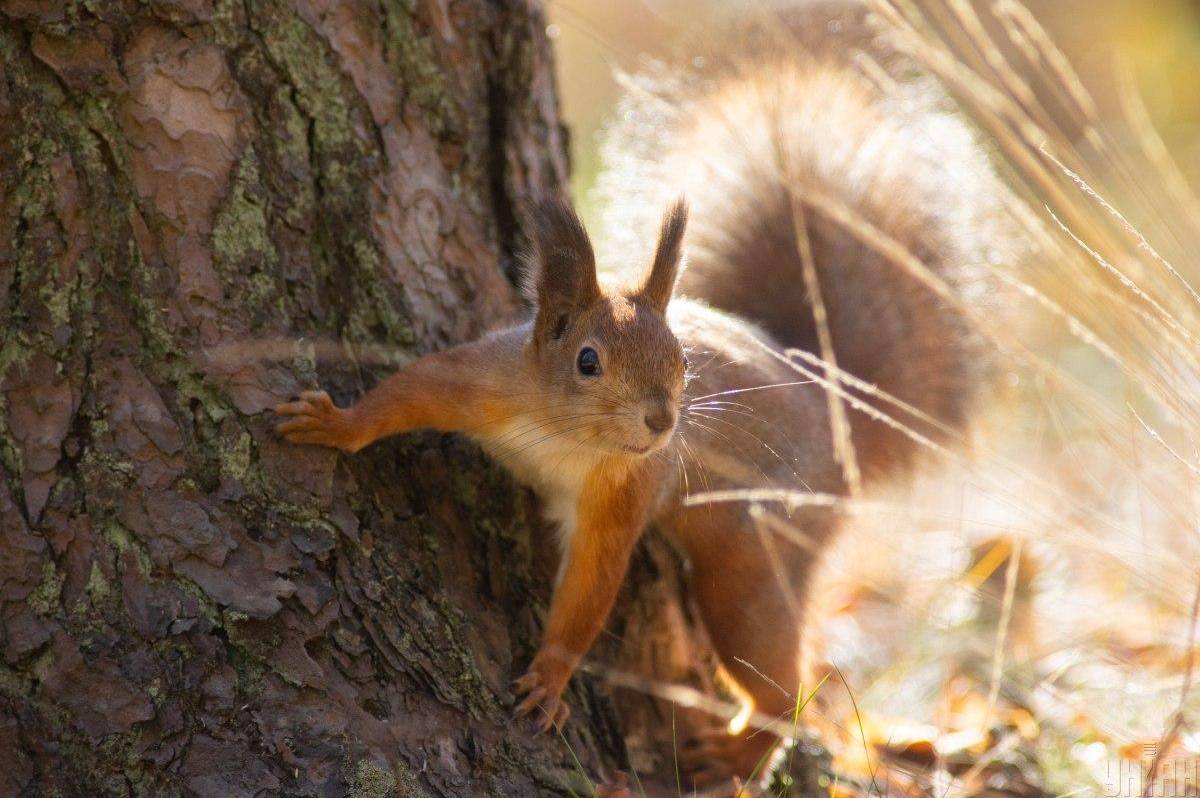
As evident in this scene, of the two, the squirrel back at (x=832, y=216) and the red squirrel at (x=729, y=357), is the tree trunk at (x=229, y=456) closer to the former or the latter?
the red squirrel at (x=729, y=357)

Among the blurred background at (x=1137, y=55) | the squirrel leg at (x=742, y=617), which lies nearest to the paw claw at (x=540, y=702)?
the squirrel leg at (x=742, y=617)

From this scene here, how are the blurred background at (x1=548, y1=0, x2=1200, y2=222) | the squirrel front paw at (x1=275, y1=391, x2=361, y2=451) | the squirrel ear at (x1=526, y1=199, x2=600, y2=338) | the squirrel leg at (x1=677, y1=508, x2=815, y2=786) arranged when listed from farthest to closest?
the blurred background at (x1=548, y1=0, x2=1200, y2=222)
the squirrel leg at (x1=677, y1=508, x2=815, y2=786)
the squirrel ear at (x1=526, y1=199, x2=600, y2=338)
the squirrel front paw at (x1=275, y1=391, x2=361, y2=451)

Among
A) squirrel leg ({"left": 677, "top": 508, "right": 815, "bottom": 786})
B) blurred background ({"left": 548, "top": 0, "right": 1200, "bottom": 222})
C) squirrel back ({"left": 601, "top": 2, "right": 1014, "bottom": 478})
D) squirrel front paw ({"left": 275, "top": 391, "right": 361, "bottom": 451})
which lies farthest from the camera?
blurred background ({"left": 548, "top": 0, "right": 1200, "bottom": 222})

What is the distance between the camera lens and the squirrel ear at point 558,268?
6.41ft


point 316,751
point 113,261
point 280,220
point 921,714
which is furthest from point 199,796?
point 921,714

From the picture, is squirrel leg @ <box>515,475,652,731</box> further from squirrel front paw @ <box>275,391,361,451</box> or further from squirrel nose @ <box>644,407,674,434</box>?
squirrel front paw @ <box>275,391,361,451</box>

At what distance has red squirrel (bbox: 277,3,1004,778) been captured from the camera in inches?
76.2

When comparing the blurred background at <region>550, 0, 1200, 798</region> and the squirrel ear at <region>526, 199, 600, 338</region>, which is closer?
the blurred background at <region>550, 0, 1200, 798</region>

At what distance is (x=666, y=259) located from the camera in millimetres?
2059

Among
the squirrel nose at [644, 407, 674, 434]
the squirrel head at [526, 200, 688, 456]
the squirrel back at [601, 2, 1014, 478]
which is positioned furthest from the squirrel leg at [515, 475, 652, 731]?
the squirrel back at [601, 2, 1014, 478]

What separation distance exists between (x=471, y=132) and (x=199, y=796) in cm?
137

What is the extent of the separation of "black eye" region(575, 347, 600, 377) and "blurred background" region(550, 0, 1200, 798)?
0.56 meters

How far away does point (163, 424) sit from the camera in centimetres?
164

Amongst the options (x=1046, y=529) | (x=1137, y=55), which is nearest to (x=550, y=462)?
(x=1046, y=529)
